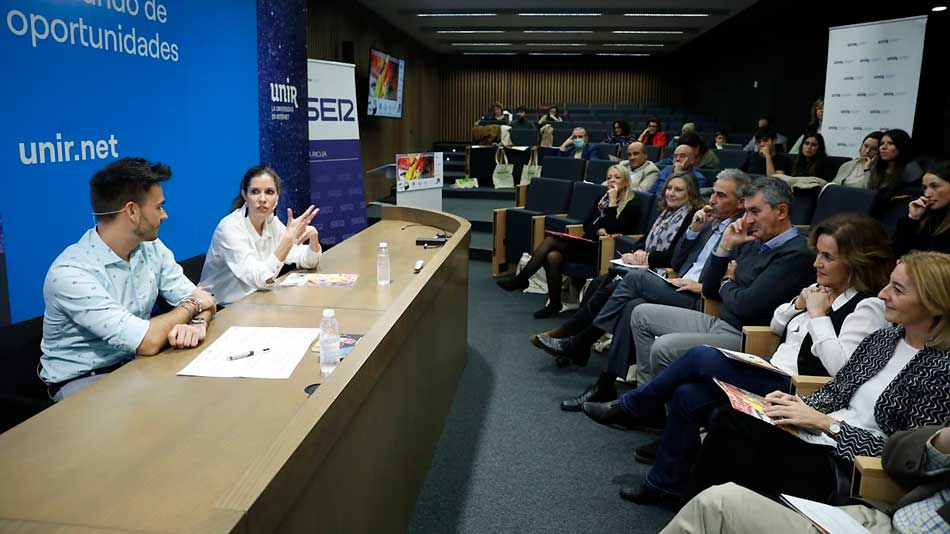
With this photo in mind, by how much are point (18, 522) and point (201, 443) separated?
0.37 m

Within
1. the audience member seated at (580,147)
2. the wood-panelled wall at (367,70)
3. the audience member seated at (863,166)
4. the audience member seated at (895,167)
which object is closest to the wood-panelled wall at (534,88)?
the wood-panelled wall at (367,70)

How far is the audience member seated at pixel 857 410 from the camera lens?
71.4 inches

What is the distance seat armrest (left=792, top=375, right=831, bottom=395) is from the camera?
224 centimetres

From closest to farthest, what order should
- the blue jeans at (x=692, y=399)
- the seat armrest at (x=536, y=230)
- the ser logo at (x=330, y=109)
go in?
1. the blue jeans at (x=692, y=399)
2. the seat armrest at (x=536, y=230)
3. the ser logo at (x=330, y=109)

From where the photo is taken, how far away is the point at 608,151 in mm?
9039

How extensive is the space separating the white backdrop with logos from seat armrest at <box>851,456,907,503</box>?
20.6 ft

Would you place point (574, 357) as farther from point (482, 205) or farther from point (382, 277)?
point (482, 205)

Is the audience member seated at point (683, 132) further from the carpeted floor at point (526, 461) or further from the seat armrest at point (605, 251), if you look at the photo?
the carpeted floor at point (526, 461)

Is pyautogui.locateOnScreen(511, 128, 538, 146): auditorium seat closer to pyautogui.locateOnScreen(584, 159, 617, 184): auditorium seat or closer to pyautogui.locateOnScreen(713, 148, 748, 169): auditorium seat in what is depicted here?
pyautogui.locateOnScreen(584, 159, 617, 184): auditorium seat

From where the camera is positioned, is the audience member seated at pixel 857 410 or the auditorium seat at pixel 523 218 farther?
the auditorium seat at pixel 523 218

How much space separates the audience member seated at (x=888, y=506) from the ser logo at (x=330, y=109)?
201 inches

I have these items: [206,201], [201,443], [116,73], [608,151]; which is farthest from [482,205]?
[201,443]

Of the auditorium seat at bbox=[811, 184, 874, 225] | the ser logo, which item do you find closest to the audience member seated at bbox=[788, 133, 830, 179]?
the auditorium seat at bbox=[811, 184, 874, 225]

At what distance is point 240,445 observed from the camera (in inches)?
53.3
